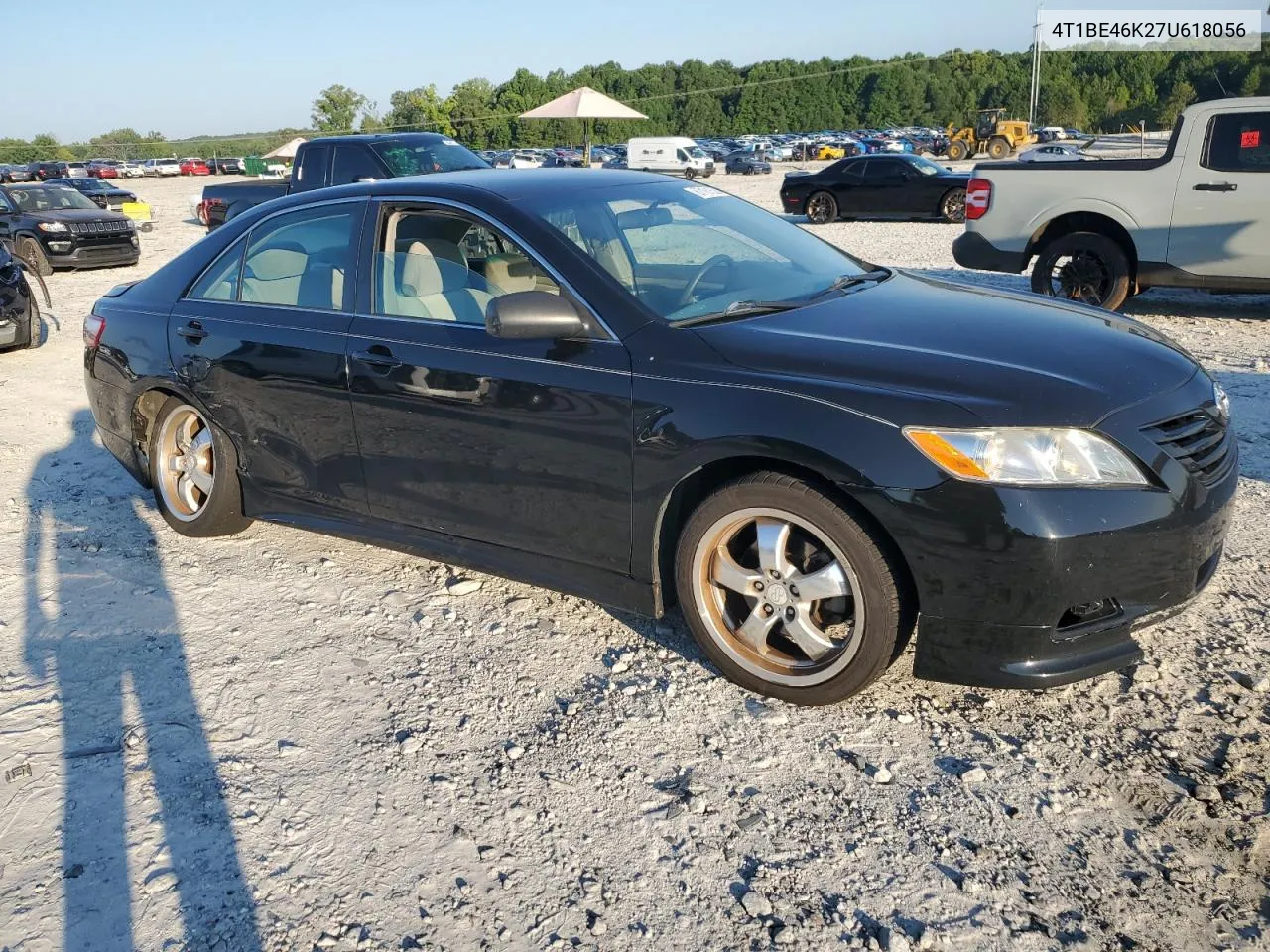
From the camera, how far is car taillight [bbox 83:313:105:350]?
5.17m

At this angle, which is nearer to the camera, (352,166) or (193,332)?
(193,332)

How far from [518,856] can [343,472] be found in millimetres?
2015

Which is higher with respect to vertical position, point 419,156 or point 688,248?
point 419,156

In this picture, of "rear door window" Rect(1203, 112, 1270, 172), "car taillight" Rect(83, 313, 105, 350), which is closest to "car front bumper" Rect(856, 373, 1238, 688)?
"car taillight" Rect(83, 313, 105, 350)

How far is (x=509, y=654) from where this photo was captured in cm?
374

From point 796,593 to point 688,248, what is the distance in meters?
1.52

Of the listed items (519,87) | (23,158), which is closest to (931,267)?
(519,87)

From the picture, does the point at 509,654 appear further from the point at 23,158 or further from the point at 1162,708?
the point at 23,158

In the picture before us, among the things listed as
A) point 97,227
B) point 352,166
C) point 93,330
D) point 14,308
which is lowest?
point 14,308

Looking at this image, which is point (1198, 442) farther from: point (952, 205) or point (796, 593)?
point (952, 205)

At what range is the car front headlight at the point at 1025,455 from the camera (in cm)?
282

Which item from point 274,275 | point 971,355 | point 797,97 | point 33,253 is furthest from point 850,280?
point 797,97

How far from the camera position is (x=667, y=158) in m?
45.6

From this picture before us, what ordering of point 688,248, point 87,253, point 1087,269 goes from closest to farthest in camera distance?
point 688,248 → point 1087,269 → point 87,253
